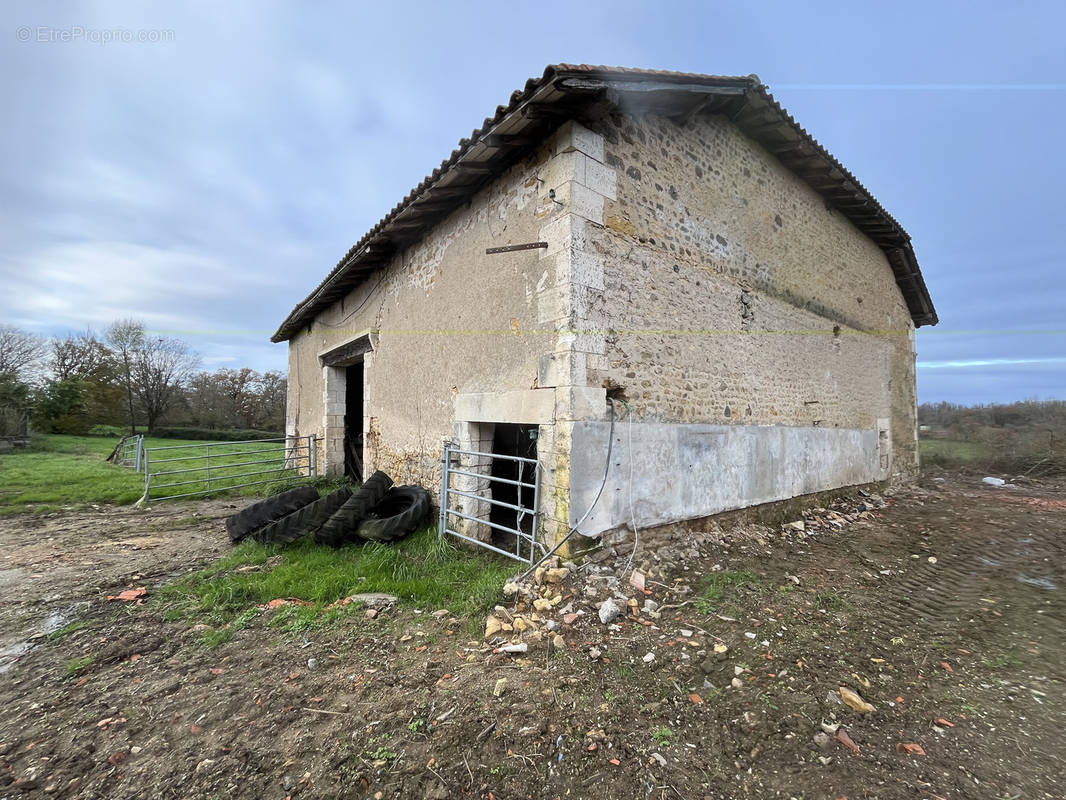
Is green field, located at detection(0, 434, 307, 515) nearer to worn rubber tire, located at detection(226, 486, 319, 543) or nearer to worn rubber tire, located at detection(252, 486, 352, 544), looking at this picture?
worn rubber tire, located at detection(226, 486, 319, 543)

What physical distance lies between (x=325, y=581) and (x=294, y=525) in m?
1.47

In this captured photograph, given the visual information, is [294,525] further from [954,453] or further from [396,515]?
[954,453]

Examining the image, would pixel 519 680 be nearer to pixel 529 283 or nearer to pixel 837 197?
pixel 529 283

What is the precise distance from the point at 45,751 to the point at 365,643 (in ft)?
5.07

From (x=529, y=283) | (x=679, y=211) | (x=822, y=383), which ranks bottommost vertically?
(x=822, y=383)

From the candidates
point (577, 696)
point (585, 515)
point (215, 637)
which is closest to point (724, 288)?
point (585, 515)

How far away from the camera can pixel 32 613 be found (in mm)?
3562

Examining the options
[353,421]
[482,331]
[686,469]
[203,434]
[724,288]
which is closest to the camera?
[686,469]

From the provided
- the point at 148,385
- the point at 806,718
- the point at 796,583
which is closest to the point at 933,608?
the point at 796,583

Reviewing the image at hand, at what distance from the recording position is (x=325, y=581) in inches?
160

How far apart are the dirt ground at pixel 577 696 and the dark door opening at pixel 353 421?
612 centimetres

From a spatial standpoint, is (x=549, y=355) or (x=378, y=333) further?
(x=378, y=333)

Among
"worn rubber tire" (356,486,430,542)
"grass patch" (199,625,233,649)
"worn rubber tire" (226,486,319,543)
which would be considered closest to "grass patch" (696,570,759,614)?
"worn rubber tire" (356,486,430,542)

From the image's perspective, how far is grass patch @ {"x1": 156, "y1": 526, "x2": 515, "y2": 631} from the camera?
11.8 feet
